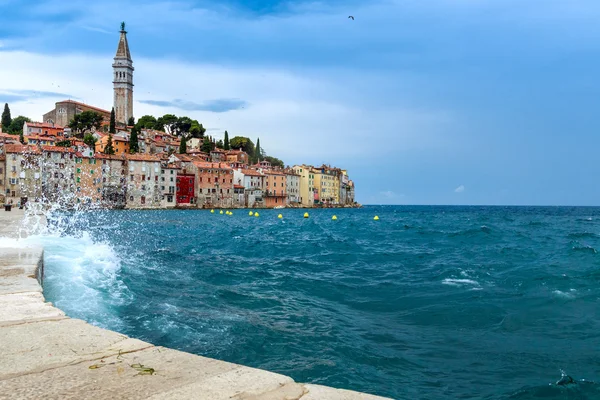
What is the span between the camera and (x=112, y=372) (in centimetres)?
314

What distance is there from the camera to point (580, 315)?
988cm

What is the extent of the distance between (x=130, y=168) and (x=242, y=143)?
55556 millimetres

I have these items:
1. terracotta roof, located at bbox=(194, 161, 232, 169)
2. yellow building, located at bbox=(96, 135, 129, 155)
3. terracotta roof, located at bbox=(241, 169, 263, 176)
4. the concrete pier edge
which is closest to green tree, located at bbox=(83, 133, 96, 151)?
yellow building, located at bbox=(96, 135, 129, 155)

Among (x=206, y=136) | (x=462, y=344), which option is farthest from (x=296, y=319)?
(x=206, y=136)

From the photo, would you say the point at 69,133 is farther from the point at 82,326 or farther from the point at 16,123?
the point at 82,326

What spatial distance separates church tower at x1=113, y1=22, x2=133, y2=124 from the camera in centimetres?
12362

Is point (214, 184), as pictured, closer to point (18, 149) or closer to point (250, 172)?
point (250, 172)

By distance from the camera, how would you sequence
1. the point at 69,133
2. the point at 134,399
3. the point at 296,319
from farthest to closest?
the point at 69,133
the point at 296,319
the point at 134,399

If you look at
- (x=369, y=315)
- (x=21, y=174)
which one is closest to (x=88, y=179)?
(x=21, y=174)

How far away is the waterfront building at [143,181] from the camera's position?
84.9m

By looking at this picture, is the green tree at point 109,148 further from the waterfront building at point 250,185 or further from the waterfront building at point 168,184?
the waterfront building at point 250,185

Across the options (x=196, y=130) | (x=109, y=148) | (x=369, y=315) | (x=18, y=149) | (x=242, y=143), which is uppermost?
(x=196, y=130)

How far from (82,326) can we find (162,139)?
377 ft

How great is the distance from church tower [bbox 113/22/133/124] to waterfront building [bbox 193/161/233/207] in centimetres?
4102
